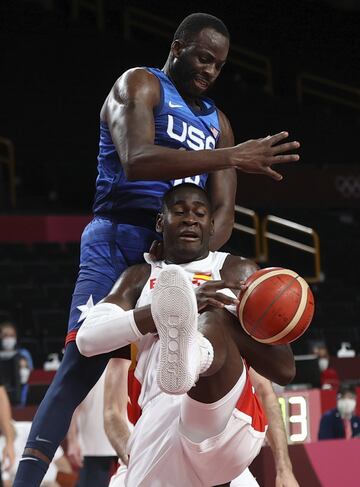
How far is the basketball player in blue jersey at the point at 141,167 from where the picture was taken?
13.5ft

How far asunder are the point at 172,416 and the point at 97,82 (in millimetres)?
14504

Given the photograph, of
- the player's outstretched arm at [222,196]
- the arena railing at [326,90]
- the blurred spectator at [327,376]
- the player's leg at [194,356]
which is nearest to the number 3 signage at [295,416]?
the player's outstretched arm at [222,196]

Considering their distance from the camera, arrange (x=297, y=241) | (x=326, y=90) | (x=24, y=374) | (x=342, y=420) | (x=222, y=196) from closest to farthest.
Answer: (x=222, y=196)
(x=342, y=420)
(x=24, y=374)
(x=297, y=241)
(x=326, y=90)

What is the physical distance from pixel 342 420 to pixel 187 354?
501 cm

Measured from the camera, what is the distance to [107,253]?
4.49m

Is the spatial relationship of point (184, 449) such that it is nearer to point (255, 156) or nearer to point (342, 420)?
point (255, 156)

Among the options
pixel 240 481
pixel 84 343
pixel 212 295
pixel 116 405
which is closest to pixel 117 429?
pixel 116 405

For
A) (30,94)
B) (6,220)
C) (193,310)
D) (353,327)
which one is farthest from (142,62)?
(193,310)

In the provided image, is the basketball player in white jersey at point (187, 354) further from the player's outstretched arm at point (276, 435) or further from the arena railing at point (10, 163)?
the arena railing at point (10, 163)

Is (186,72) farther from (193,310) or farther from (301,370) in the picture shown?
Result: (301,370)

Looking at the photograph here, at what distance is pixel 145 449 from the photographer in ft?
13.5

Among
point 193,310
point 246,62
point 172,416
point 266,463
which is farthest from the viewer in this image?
point 246,62

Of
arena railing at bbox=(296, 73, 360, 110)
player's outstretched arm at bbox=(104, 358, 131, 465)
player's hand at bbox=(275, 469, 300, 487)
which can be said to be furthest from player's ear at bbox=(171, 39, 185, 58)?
arena railing at bbox=(296, 73, 360, 110)

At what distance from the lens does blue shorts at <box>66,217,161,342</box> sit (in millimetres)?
4449
